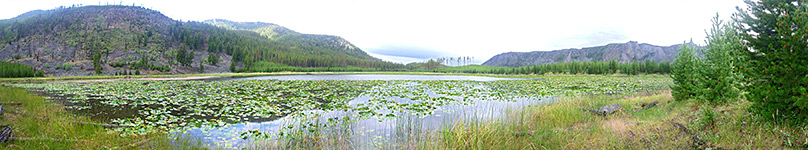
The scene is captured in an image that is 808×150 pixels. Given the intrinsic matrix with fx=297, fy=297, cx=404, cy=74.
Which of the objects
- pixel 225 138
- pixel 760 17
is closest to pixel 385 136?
pixel 225 138

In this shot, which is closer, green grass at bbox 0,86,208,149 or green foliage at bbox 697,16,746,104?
green grass at bbox 0,86,208,149

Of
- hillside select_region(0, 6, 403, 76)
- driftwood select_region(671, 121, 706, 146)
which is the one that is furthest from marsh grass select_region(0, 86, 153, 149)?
hillside select_region(0, 6, 403, 76)

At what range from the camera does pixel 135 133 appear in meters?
7.60

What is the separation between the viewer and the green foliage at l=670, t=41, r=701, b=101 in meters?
10.7

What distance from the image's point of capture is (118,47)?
383 ft

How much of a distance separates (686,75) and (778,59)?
772 cm

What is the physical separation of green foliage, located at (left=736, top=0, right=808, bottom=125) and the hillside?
97.8 meters

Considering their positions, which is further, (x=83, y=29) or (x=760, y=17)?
(x=83, y=29)

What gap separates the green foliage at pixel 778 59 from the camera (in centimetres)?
470

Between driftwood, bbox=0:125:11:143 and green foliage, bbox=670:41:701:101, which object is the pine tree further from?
driftwood, bbox=0:125:11:143

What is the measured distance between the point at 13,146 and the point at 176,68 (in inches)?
4894

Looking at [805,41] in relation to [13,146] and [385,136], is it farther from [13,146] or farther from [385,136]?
[13,146]

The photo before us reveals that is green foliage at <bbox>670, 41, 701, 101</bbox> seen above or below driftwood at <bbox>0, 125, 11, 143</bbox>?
above

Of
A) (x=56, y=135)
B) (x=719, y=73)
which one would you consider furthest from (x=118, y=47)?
(x=719, y=73)
